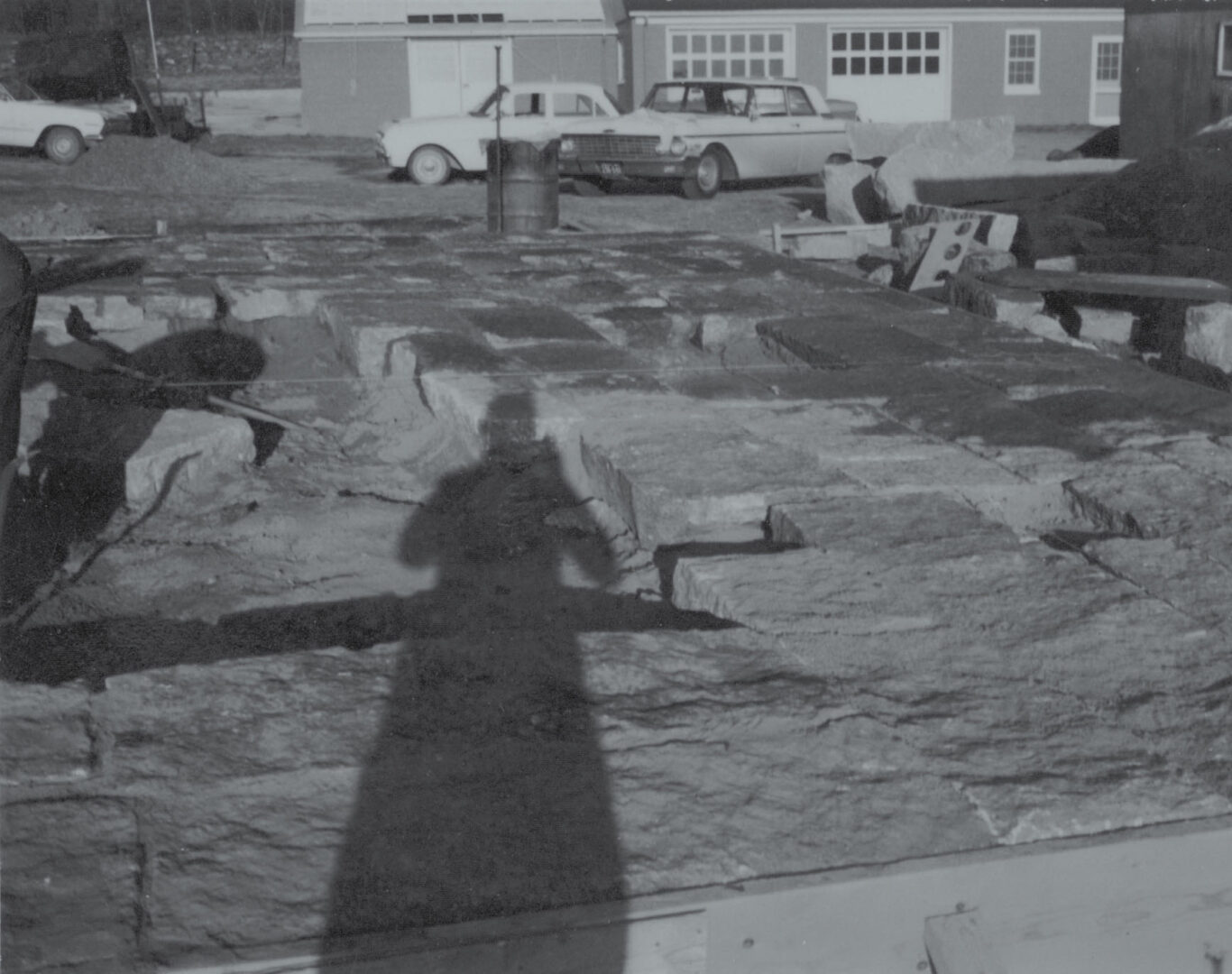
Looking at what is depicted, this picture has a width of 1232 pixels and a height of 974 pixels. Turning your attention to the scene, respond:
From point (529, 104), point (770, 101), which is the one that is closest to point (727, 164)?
point (770, 101)

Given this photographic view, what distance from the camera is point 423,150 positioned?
795 inches

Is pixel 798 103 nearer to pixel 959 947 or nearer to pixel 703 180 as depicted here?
pixel 703 180

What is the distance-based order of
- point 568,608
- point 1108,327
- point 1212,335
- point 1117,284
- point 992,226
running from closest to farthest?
point 568,608 → point 1212,335 → point 1117,284 → point 1108,327 → point 992,226

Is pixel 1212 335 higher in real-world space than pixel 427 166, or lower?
lower

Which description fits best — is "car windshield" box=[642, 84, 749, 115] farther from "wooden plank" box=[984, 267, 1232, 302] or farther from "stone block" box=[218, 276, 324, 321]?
"stone block" box=[218, 276, 324, 321]

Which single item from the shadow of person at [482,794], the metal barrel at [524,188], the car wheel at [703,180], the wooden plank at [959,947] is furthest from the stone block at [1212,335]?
the car wheel at [703,180]

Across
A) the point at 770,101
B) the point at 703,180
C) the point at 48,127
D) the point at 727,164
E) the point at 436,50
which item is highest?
the point at 436,50

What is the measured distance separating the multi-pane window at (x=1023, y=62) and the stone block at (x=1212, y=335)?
961 inches

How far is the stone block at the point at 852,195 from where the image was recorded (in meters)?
15.6

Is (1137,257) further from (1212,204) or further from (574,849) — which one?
(574,849)

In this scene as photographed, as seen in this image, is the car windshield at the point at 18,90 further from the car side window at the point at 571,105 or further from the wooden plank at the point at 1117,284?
the wooden plank at the point at 1117,284

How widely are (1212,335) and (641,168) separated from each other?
11.2 meters

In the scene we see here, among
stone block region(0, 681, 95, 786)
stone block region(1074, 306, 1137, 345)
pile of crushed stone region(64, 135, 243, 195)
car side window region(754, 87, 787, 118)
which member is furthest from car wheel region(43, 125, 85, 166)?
stone block region(0, 681, 95, 786)

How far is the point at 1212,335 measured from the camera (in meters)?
7.91
